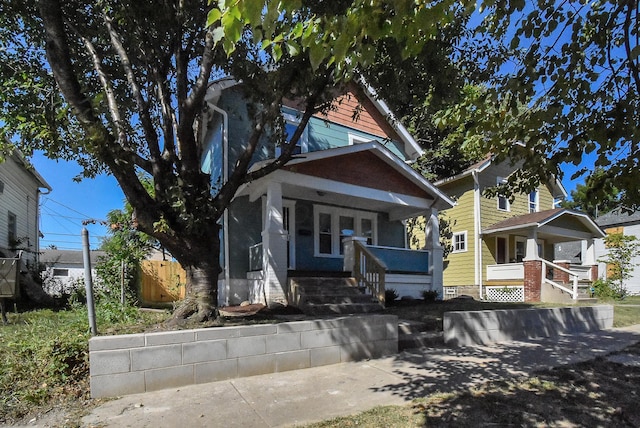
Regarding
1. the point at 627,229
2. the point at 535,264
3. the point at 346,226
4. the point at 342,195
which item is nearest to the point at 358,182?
the point at 342,195

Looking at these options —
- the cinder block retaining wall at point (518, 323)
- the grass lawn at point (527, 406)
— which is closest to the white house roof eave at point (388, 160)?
the cinder block retaining wall at point (518, 323)

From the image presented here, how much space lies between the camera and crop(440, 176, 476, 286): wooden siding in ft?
59.8

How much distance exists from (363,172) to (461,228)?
9.01 meters

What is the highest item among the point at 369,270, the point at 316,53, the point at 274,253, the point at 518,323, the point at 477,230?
the point at 316,53

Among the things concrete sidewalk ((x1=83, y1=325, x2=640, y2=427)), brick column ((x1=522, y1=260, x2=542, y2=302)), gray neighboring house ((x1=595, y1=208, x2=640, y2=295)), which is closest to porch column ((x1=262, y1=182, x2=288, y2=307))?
concrete sidewalk ((x1=83, y1=325, x2=640, y2=427))

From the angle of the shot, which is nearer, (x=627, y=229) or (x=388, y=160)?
(x=388, y=160)

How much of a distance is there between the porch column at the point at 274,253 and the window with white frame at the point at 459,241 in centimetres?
1154

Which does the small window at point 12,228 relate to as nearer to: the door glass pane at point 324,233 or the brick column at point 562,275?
the door glass pane at point 324,233

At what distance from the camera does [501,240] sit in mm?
19281

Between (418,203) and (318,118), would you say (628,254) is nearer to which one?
(418,203)

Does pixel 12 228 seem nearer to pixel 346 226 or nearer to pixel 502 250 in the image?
pixel 346 226

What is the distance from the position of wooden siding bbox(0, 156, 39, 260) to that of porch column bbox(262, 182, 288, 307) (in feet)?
32.2

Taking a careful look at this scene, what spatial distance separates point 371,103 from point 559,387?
1228 centimetres

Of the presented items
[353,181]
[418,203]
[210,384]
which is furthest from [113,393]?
[418,203]
